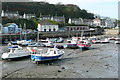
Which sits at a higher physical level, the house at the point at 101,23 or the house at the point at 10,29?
the house at the point at 101,23

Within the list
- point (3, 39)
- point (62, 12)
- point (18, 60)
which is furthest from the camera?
point (62, 12)

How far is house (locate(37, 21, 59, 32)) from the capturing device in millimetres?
62844

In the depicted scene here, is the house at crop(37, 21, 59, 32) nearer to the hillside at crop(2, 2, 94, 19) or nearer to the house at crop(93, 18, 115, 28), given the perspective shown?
the hillside at crop(2, 2, 94, 19)

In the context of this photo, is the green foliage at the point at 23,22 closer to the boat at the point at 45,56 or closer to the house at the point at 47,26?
the house at the point at 47,26

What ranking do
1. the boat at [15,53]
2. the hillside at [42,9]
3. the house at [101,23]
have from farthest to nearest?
the house at [101,23], the hillside at [42,9], the boat at [15,53]

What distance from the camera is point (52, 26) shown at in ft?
217

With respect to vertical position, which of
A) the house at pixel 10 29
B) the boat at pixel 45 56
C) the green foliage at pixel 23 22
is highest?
the green foliage at pixel 23 22

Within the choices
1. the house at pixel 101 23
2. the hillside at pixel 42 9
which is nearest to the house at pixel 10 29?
the hillside at pixel 42 9

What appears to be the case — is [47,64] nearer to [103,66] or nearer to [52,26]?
[103,66]

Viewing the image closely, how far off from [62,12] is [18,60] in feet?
263

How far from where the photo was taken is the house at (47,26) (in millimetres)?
62844

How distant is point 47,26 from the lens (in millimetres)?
64438

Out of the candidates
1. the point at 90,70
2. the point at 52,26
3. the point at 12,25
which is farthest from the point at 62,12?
the point at 90,70

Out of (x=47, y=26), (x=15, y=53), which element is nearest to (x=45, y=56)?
(x=15, y=53)
